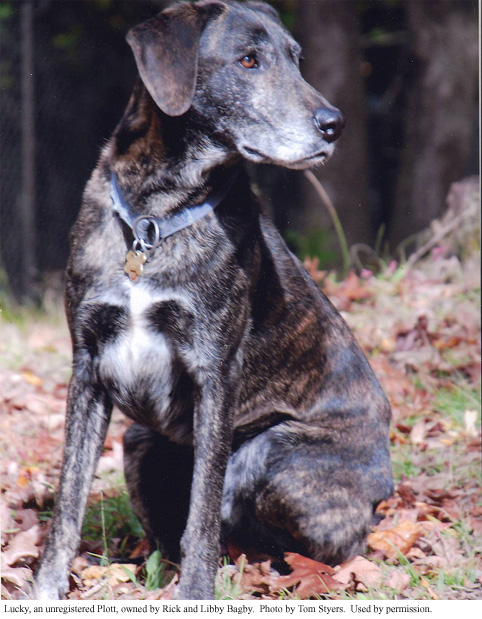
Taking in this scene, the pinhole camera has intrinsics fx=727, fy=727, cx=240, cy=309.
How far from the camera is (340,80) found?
6934 millimetres

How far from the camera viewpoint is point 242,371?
2.51 metres

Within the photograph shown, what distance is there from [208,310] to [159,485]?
83 cm

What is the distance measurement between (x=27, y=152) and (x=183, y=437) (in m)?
4.06

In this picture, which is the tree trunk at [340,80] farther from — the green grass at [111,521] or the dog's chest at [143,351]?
the dog's chest at [143,351]

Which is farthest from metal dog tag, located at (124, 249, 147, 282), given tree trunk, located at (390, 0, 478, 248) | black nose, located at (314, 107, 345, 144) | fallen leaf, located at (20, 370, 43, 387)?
tree trunk, located at (390, 0, 478, 248)

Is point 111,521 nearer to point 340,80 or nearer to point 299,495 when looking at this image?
point 299,495

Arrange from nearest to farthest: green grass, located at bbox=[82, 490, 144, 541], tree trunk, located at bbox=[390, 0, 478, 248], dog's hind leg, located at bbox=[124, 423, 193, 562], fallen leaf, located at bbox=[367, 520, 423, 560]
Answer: fallen leaf, located at bbox=[367, 520, 423, 560] → dog's hind leg, located at bbox=[124, 423, 193, 562] → green grass, located at bbox=[82, 490, 144, 541] → tree trunk, located at bbox=[390, 0, 478, 248]

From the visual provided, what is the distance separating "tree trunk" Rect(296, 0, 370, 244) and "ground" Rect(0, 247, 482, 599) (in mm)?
1684

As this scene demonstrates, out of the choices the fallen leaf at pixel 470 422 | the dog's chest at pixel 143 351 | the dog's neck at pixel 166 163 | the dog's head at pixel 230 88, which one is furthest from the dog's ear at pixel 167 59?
the fallen leaf at pixel 470 422

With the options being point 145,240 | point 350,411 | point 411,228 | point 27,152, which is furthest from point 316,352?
point 411,228

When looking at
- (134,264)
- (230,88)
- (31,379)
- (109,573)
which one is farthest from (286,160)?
(31,379)

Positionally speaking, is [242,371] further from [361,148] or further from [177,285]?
[361,148]

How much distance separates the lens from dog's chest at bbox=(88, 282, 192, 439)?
2262mm

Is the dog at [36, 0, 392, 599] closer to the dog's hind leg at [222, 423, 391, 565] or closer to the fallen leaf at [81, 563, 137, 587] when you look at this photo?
the dog's hind leg at [222, 423, 391, 565]
